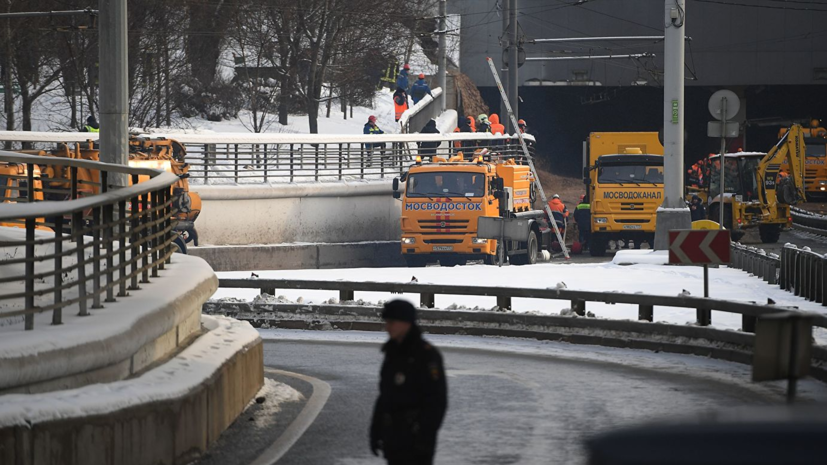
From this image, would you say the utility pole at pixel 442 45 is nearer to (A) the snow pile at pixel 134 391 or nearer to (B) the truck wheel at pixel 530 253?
(B) the truck wheel at pixel 530 253

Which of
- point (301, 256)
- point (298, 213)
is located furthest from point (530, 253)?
point (298, 213)

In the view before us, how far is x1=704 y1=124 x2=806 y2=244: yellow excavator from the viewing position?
44.0 metres

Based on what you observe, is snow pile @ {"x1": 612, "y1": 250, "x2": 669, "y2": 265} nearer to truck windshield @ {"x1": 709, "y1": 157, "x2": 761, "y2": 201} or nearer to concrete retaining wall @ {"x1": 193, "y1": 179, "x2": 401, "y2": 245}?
concrete retaining wall @ {"x1": 193, "y1": 179, "x2": 401, "y2": 245}

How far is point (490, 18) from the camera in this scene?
238 ft

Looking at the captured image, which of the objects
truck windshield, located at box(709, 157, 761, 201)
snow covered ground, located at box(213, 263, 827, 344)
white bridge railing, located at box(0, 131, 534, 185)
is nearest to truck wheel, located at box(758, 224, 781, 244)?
truck windshield, located at box(709, 157, 761, 201)

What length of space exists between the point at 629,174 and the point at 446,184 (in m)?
8.36

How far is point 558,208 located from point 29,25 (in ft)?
54.7

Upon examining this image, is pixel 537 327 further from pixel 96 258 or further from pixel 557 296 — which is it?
pixel 96 258

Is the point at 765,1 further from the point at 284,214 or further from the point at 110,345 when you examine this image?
the point at 110,345

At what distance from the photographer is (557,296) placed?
1888 centimetres

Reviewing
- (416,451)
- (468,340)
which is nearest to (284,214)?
(468,340)

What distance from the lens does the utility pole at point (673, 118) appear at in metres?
26.5

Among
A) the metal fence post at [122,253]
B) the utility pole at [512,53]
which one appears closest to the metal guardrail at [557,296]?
the metal fence post at [122,253]

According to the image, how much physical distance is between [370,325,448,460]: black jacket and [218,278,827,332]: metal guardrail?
8.05 meters
